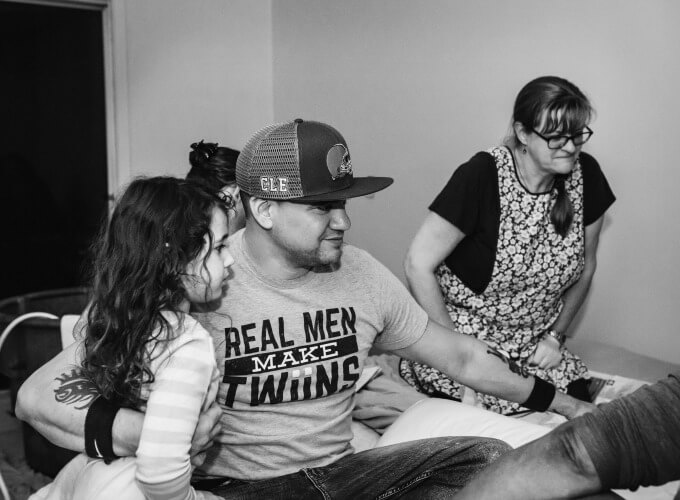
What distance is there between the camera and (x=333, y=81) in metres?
4.20

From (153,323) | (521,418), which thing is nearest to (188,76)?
(521,418)

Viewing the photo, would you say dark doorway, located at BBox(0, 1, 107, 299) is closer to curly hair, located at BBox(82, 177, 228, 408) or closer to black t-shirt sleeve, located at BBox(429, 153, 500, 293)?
black t-shirt sleeve, located at BBox(429, 153, 500, 293)

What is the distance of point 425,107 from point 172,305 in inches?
96.3

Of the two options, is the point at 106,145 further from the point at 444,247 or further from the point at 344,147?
the point at 344,147

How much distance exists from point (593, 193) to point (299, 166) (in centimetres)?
122

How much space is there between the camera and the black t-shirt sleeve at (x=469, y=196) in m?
2.30

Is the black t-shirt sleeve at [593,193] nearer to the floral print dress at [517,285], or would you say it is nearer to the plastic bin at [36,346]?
the floral print dress at [517,285]

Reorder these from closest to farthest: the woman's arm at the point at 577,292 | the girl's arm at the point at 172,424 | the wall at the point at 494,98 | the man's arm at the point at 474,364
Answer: the girl's arm at the point at 172,424
the man's arm at the point at 474,364
the woman's arm at the point at 577,292
the wall at the point at 494,98

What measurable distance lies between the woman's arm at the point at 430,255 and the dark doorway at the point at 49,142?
2353 mm

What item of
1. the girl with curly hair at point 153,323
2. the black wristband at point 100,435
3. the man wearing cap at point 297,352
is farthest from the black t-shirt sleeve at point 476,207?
the black wristband at point 100,435

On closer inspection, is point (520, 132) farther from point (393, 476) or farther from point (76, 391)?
point (76, 391)

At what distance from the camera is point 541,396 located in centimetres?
183

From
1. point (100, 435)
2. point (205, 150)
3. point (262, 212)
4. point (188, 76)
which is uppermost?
point (188, 76)

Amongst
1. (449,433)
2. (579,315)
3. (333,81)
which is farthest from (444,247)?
(333,81)
